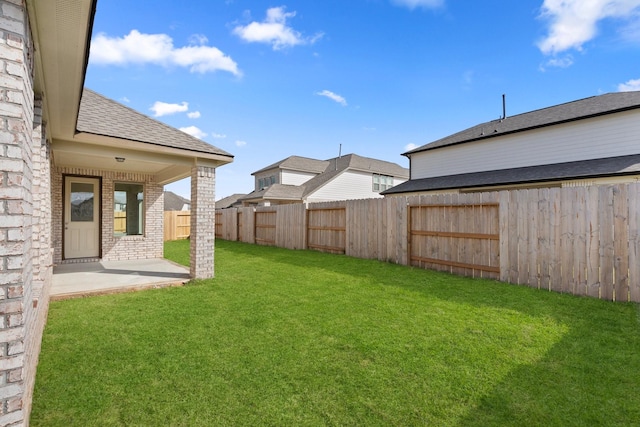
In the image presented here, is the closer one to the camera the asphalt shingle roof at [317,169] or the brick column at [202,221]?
the brick column at [202,221]

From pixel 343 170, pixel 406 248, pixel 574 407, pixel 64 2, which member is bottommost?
pixel 574 407

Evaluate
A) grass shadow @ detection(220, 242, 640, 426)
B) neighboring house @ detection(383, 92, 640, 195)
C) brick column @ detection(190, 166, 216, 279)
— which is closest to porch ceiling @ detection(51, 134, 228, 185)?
brick column @ detection(190, 166, 216, 279)

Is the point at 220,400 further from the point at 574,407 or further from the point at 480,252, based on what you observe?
the point at 480,252

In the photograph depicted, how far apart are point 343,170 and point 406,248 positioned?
17913mm

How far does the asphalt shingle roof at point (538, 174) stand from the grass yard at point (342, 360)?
7.09 metres

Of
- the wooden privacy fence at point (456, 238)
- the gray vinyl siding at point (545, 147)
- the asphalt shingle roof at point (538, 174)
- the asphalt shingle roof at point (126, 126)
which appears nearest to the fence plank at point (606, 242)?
the wooden privacy fence at point (456, 238)

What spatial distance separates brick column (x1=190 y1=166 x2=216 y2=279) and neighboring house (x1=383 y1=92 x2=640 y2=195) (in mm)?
10825

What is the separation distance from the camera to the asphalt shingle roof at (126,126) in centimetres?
612

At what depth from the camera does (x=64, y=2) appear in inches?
88.4

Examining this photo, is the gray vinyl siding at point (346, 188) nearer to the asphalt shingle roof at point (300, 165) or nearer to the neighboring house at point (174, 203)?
the asphalt shingle roof at point (300, 165)

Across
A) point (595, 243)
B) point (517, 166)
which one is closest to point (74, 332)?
point (595, 243)

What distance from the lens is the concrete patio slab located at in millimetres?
6132

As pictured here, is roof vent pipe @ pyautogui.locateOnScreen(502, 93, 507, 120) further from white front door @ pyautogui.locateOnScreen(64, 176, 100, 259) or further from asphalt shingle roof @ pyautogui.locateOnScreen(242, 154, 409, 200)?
white front door @ pyautogui.locateOnScreen(64, 176, 100, 259)

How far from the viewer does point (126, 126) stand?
6645 millimetres
